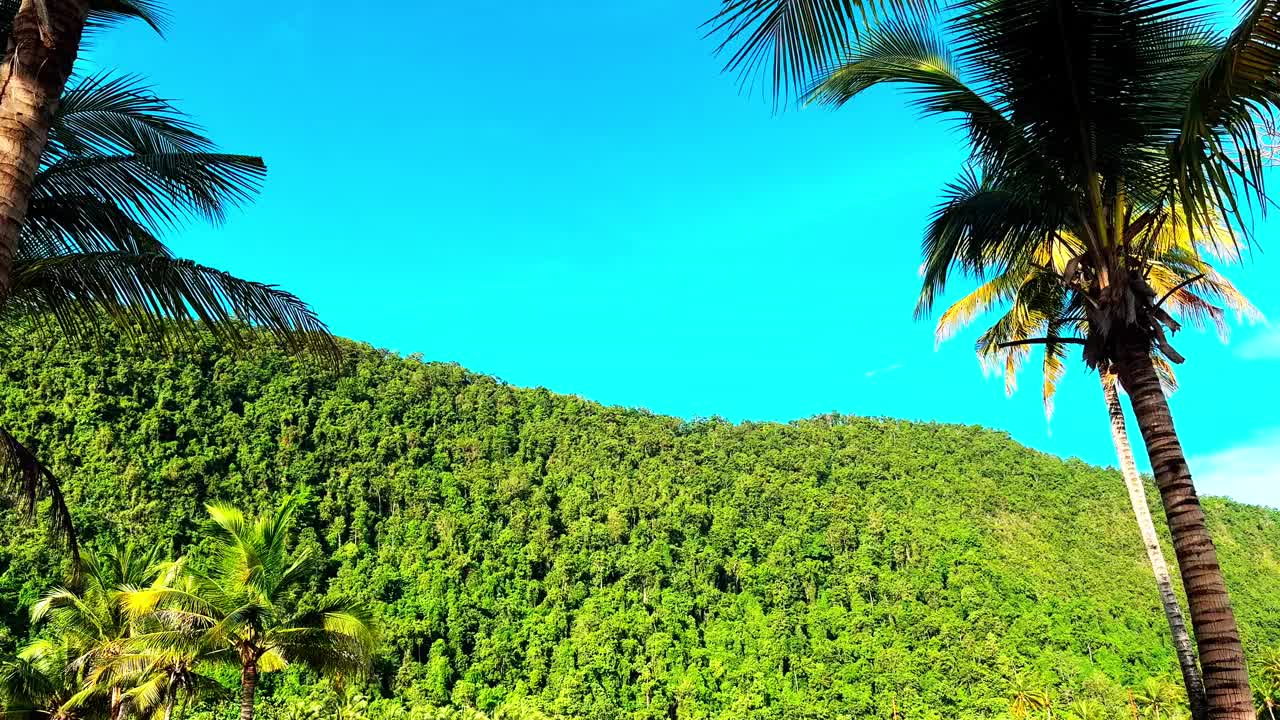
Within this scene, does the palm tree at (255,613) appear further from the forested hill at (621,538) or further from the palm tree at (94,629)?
the forested hill at (621,538)

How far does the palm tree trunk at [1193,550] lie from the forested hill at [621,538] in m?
34.2

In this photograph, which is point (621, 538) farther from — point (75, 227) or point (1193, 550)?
point (75, 227)

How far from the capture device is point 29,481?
3.26 metres

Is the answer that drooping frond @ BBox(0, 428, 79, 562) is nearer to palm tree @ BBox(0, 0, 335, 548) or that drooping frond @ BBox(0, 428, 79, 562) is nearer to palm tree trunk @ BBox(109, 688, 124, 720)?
palm tree @ BBox(0, 0, 335, 548)

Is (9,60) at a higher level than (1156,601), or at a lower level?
lower

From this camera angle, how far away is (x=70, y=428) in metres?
38.0

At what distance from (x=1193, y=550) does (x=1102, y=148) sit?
2.40 m

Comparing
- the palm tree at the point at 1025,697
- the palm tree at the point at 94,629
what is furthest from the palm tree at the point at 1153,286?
the palm tree at the point at 1025,697

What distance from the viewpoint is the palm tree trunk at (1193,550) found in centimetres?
391

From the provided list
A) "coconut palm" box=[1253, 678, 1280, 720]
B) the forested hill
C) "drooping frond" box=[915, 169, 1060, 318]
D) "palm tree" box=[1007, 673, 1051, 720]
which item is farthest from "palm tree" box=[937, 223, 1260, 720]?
the forested hill

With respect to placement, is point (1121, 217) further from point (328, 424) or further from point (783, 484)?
point (783, 484)

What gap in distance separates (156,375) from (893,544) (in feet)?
164

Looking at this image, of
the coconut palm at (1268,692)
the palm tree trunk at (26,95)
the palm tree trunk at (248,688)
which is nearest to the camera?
the palm tree trunk at (26,95)

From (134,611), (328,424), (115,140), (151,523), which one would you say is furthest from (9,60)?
(328,424)
